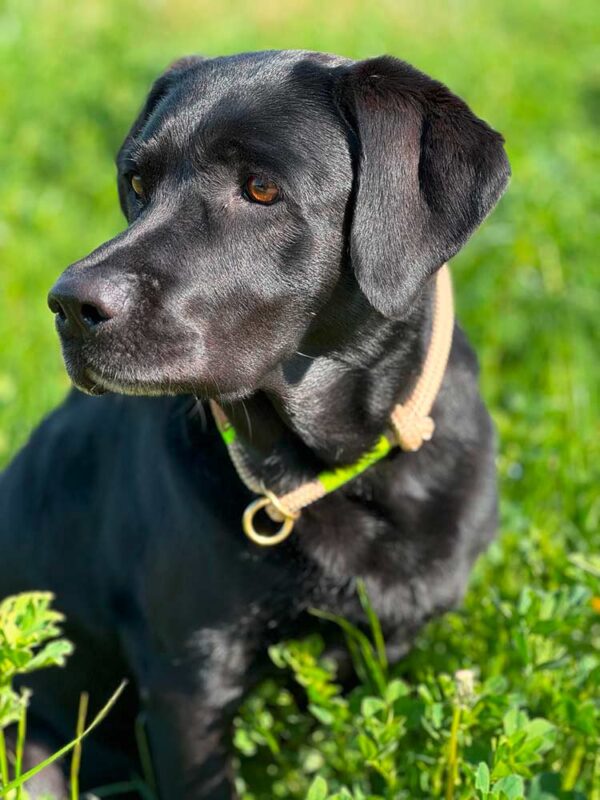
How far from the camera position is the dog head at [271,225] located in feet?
7.30

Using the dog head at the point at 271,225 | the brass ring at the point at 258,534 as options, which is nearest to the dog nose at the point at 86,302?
the dog head at the point at 271,225

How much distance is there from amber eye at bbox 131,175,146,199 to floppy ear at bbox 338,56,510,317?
49 cm

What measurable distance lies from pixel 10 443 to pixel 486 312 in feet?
6.00

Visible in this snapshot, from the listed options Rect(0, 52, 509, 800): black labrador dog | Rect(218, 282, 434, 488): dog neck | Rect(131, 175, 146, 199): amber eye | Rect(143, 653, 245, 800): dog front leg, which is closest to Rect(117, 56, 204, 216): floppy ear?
Rect(0, 52, 509, 800): black labrador dog

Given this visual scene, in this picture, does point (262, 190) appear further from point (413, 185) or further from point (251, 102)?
point (413, 185)

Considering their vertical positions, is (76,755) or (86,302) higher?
(86,302)

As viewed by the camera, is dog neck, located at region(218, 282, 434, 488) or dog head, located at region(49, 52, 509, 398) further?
dog neck, located at region(218, 282, 434, 488)

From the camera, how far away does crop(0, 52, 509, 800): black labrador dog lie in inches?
88.4

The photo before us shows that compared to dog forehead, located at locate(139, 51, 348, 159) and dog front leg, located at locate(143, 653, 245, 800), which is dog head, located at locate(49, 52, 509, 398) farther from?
dog front leg, located at locate(143, 653, 245, 800)

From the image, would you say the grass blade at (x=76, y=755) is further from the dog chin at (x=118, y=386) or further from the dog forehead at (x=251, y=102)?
the dog forehead at (x=251, y=102)

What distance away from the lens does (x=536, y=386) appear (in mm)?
4359

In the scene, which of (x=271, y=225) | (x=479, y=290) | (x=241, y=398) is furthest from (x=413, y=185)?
(x=479, y=290)

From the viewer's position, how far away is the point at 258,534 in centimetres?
254

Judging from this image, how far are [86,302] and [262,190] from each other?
403mm
